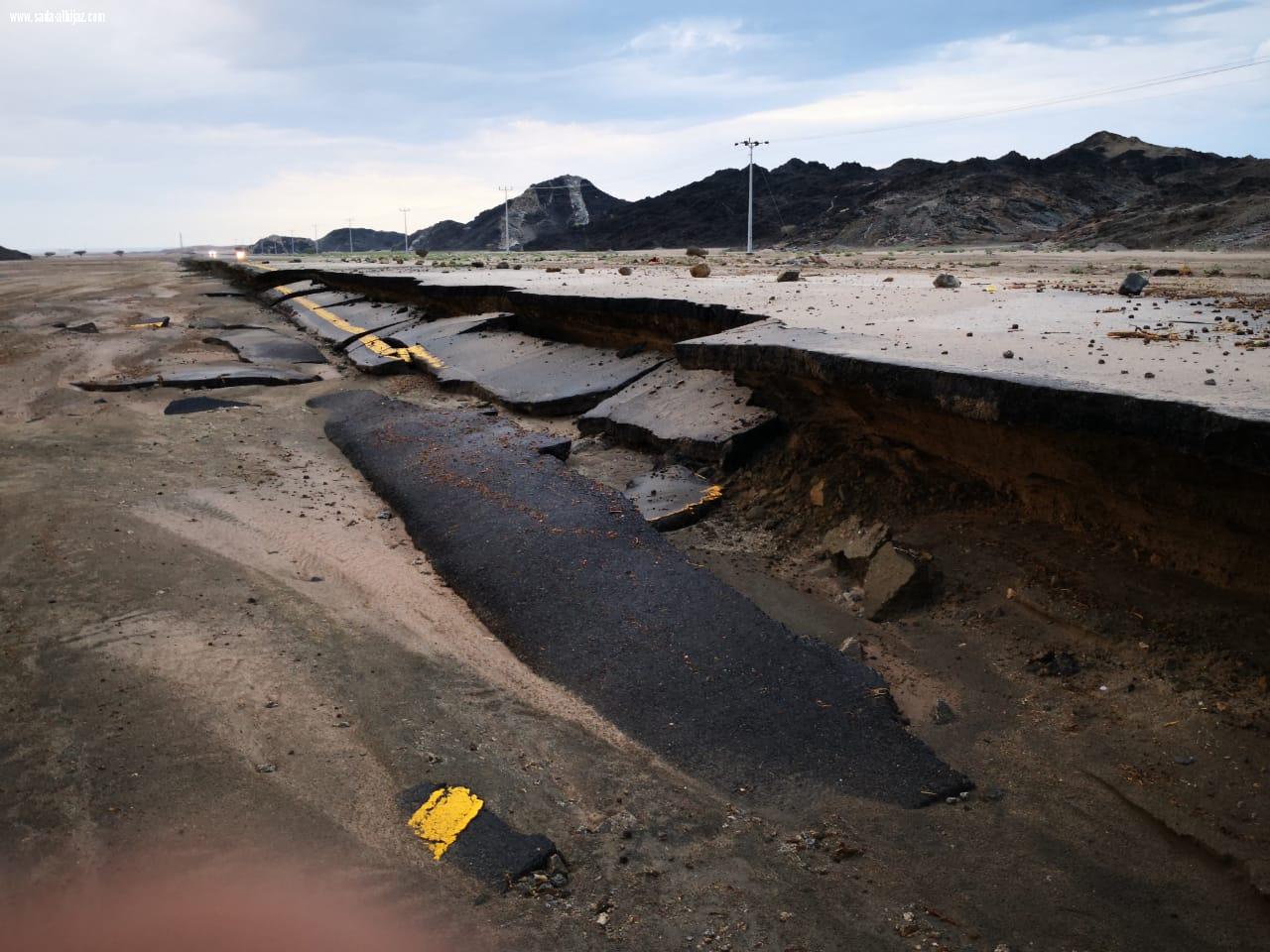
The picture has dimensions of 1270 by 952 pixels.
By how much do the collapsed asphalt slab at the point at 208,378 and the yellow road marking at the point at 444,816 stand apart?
6.62 meters

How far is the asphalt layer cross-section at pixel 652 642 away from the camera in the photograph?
8.77 feet

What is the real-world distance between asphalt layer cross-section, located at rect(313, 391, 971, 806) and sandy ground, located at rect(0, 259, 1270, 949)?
11 centimetres

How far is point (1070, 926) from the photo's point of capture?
206cm

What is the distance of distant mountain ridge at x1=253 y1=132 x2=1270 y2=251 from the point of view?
98.6 ft

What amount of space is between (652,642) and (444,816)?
1126 mm

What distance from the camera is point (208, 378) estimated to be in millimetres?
8234

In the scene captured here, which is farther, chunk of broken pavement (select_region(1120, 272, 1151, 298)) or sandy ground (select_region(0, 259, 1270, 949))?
chunk of broken pavement (select_region(1120, 272, 1151, 298))

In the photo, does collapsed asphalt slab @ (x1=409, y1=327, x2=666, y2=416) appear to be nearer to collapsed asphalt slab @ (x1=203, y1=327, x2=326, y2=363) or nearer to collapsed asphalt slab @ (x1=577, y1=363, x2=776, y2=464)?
collapsed asphalt slab @ (x1=577, y1=363, x2=776, y2=464)

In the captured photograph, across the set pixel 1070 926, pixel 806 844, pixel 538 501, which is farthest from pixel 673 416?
pixel 1070 926

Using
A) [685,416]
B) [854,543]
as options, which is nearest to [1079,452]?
[854,543]

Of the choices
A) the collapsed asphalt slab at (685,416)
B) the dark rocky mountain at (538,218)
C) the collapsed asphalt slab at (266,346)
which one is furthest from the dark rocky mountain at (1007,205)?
the collapsed asphalt slab at (685,416)

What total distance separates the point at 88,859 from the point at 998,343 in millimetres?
4074

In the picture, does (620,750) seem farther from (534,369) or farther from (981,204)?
(981,204)

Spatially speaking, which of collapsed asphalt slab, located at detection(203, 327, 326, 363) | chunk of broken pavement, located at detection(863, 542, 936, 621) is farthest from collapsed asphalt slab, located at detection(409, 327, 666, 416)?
chunk of broken pavement, located at detection(863, 542, 936, 621)
